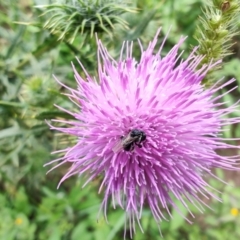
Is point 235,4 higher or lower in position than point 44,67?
higher

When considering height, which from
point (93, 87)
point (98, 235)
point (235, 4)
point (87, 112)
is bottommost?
point (98, 235)

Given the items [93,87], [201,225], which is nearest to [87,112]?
[93,87]

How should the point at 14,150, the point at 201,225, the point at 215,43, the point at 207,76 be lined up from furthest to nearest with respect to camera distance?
the point at 201,225
the point at 14,150
the point at 207,76
the point at 215,43

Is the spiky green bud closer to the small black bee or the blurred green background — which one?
the small black bee

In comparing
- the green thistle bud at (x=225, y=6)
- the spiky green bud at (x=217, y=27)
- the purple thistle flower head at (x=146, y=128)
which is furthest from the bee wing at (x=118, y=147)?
the green thistle bud at (x=225, y=6)

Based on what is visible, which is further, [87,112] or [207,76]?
[207,76]

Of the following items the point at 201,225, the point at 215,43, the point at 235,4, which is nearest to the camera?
the point at 235,4

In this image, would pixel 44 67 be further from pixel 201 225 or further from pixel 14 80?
pixel 201 225

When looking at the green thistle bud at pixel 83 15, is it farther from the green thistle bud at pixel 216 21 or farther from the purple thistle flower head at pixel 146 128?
the green thistle bud at pixel 216 21

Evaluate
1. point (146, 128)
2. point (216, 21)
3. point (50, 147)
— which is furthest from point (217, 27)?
point (50, 147)
